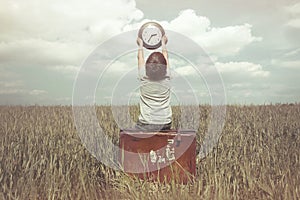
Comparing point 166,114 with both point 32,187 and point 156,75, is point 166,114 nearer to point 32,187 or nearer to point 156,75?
point 156,75

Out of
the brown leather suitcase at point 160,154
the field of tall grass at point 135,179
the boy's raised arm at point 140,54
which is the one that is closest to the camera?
the field of tall grass at point 135,179

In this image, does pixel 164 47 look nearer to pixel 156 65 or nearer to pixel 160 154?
pixel 156 65

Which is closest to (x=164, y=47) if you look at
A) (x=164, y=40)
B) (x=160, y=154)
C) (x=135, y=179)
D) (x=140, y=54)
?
(x=164, y=40)

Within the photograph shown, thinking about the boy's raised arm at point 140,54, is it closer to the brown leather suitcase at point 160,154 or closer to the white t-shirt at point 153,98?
the white t-shirt at point 153,98

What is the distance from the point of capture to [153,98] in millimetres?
4105

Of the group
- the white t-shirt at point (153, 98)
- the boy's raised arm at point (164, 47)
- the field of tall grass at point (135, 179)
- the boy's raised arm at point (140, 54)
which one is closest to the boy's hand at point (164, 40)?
the boy's raised arm at point (164, 47)

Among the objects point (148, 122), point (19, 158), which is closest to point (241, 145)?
point (148, 122)

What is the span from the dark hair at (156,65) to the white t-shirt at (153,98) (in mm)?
75

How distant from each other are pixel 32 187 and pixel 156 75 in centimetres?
149

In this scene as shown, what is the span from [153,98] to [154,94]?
0.13 ft

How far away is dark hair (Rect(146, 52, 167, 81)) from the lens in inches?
157

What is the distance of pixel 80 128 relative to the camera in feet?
18.1

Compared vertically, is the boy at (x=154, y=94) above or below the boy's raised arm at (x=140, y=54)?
below

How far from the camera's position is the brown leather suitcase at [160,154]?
12.4 ft
